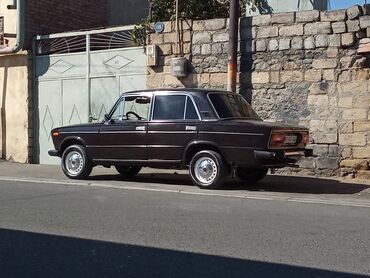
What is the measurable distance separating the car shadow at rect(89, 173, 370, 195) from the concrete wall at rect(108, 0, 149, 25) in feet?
26.1

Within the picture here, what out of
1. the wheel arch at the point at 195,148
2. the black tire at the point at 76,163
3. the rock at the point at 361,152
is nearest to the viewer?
the wheel arch at the point at 195,148

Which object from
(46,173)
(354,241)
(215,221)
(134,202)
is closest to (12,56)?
(46,173)

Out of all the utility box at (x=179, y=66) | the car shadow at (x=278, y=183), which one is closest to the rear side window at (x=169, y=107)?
the car shadow at (x=278, y=183)

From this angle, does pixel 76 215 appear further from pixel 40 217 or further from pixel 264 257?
pixel 264 257

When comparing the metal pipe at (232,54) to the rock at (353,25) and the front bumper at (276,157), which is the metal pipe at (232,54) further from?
the front bumper at (276,157)

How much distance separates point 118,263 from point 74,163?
690 cm

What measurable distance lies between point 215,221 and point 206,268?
2.22m

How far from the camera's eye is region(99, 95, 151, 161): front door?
11352mm

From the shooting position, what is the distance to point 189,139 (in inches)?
425

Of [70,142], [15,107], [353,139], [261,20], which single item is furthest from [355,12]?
[15,107]

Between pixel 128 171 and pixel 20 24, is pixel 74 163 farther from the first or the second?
pixel 20 24

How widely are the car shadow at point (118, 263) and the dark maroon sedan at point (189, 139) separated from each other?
4.36 m

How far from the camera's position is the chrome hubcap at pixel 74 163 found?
12172 millimetres

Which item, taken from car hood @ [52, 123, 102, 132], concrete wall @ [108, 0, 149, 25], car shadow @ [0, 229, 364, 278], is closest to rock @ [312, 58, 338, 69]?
car hood @ [52, 123, 102, 132]
